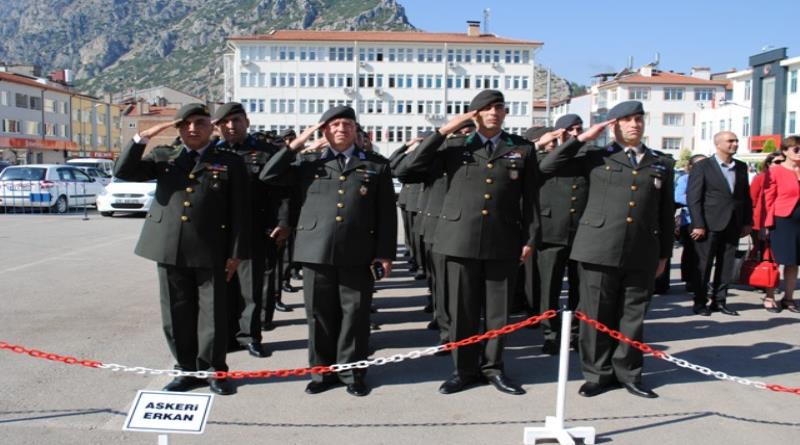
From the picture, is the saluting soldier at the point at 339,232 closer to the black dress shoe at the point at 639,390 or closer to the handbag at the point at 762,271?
the black dress shoe at the point at 639,390

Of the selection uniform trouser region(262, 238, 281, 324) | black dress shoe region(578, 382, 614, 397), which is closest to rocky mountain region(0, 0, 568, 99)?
uniform trouser region(262, 238, 281, 324)

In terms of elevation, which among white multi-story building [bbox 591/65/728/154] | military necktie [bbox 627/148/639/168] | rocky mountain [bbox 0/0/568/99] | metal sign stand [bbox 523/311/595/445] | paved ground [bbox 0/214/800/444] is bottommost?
paved ground [bbox 0/214/800/444]

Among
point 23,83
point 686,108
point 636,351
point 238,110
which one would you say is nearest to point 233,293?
point 238,110

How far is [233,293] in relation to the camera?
20.6 ft

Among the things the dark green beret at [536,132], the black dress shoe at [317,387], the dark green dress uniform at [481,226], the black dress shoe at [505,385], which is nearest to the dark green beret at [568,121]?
A: the dark green beret at [536,132]

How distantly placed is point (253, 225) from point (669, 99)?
87.7 meters

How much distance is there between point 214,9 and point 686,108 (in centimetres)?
12882

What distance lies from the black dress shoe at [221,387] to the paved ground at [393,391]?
85 mm

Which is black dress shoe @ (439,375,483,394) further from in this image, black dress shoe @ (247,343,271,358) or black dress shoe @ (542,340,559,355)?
black dress shoe @ (247,343,271,358)

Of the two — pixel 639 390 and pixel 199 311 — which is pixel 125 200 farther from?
pixel 639 390

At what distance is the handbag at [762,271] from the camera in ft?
27.6

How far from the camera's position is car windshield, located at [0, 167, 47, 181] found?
22016mm

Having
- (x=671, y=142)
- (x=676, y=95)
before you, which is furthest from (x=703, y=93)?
(x=671, y=142)

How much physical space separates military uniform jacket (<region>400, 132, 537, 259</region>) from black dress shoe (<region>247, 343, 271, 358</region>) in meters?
1.95
